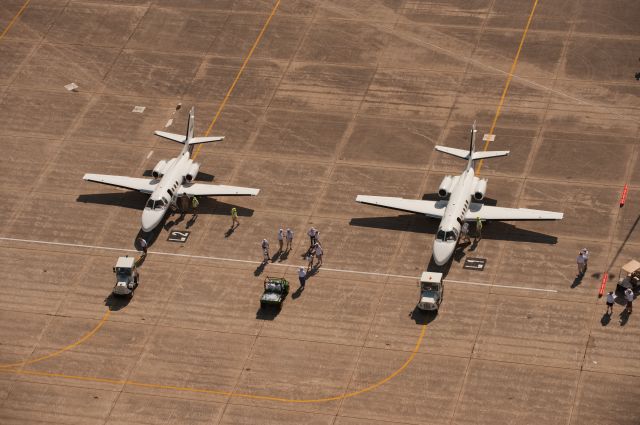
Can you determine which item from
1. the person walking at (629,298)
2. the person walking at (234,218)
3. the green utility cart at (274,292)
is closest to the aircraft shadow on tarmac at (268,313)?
the green utility cart at (274,292)

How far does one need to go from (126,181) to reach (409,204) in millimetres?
22417

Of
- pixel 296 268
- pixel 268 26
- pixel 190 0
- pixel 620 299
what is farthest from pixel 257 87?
pixel 620 299

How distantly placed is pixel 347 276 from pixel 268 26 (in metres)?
35.7

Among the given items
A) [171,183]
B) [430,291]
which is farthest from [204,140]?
[430,291]

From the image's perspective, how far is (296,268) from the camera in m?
82.1

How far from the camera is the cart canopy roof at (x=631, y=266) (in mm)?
77688

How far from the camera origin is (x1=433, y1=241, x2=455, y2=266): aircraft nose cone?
261 feet

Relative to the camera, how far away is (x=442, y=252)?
79625 mm

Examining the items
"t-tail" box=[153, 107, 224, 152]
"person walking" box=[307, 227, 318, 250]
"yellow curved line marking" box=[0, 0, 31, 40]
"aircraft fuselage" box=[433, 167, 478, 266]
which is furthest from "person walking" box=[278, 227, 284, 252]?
"yellow curved line marking" box=[0, 0, 31, 40]

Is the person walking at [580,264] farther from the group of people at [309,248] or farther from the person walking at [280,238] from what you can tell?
the person walking at [280,238]

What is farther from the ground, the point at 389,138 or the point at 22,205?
the point at 389,138

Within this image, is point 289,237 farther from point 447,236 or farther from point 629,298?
point 629,298

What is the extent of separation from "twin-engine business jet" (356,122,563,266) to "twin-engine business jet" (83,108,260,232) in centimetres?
1195

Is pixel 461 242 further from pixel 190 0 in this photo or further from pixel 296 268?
pixel 190 0
